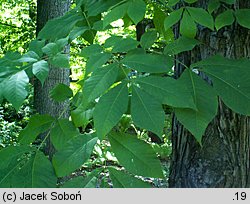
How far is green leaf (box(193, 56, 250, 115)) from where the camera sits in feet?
3.37

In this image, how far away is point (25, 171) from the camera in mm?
1065

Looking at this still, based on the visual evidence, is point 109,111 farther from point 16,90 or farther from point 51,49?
point 51,49

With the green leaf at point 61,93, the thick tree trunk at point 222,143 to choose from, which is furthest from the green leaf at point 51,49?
the thick tree trunk at point 222,143

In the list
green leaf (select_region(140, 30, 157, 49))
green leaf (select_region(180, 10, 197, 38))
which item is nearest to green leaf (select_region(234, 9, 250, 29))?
green leaf (select_region(180, 10, 197, 38))

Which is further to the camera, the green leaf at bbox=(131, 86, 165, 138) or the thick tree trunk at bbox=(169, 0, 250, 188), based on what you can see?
the thick tree trunk at bbox=(169, 0, 250, 188)

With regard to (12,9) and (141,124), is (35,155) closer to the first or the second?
(141,124)

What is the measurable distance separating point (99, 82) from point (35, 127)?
0.42 metres

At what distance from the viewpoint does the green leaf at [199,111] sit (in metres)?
1.01

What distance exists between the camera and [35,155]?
1.12 metres

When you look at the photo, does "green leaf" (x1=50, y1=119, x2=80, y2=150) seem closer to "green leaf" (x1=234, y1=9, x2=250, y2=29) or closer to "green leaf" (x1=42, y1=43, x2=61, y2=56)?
"green leaf" (x1=42, y1=43, x2=61, y2=56)

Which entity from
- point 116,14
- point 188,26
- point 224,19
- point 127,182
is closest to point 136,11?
point 116,14

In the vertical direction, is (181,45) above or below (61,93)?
above

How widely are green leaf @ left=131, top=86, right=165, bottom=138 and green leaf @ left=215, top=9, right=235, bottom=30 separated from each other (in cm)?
43
